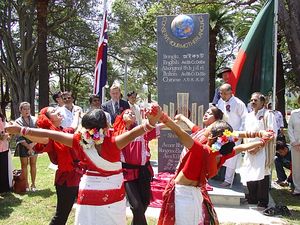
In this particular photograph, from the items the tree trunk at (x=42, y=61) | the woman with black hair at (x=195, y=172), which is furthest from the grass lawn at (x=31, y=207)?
the tree trunk at (x=42, y=61)

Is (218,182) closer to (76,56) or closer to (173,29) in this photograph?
(173,29)

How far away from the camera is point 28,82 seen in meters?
21.4

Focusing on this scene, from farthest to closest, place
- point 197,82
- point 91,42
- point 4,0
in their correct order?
point 91,42 → point 4,0 → point 197,82

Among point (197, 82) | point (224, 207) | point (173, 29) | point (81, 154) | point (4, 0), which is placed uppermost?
point (4, 0)

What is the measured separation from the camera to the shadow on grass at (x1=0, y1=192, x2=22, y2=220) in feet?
18.9

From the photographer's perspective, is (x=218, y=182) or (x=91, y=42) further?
(x=91, y=42)

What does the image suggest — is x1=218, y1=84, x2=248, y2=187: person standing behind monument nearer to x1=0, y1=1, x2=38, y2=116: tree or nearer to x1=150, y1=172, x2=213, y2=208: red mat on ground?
x1=150, y1=172, x2=213, y2=208: red mat on ground

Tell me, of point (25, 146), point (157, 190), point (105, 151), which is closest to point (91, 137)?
point (105, 151)

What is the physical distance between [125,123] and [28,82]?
18.5 meters

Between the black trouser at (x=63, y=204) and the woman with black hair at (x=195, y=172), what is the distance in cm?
116

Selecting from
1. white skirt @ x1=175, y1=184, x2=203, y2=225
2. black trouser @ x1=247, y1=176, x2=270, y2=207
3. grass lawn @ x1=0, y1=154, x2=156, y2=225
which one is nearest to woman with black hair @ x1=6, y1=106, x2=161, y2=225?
white skirt @ x1=175, y1=184, x2=203, y2=225

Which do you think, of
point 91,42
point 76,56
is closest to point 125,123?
point 91,42

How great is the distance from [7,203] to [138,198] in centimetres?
311

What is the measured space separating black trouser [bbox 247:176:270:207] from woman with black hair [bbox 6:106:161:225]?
3.57m
